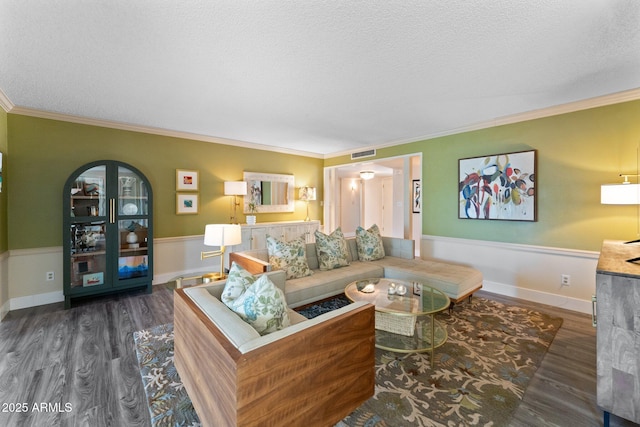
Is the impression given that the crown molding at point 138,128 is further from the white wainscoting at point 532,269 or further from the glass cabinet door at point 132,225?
the white wainscoting at point 532,269

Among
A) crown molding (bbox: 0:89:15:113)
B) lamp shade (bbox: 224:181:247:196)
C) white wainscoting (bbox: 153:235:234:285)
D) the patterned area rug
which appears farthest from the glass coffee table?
crown molding (bbox: 0:89:15:113)

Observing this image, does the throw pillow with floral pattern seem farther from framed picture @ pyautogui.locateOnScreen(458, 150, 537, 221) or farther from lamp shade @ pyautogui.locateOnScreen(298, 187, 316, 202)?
lamp shade @ pyautogui.locateOnScreen(298, 187, 316, 202)

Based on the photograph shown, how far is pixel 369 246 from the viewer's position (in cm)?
418

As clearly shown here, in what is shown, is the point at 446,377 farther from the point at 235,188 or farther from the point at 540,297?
the point at 235,188

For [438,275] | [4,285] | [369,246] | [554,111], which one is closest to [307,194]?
[369,246]

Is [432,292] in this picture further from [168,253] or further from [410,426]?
[168,253]

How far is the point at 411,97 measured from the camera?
3.07 metres

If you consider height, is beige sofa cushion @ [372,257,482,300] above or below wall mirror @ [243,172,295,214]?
below

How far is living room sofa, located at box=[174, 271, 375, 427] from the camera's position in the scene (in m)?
1.12

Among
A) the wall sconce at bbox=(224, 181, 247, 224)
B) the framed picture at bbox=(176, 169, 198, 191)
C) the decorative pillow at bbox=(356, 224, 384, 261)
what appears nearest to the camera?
the decorative pillow at bbox=(356, 224, 384, 261)

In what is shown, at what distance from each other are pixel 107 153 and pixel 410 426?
487 centimetres

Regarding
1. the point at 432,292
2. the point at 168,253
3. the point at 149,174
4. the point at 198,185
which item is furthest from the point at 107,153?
the point at 432,292

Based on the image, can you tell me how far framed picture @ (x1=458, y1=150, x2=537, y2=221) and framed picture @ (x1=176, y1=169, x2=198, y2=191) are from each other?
4.41 meters

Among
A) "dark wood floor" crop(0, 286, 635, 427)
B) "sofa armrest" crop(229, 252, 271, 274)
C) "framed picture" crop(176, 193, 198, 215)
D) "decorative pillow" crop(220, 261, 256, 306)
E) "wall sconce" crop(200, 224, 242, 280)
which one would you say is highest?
"framed picture" crop(176, 193, 198, 215)
